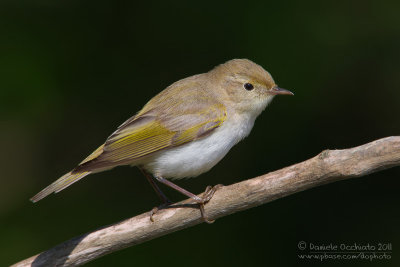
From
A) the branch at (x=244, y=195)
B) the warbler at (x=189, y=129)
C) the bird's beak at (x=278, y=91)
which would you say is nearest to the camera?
the branch at (x=244, y=195)

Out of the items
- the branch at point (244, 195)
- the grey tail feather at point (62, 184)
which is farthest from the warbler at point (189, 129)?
the branch at point (244, 195)

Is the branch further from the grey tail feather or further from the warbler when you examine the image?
the grey tail feather

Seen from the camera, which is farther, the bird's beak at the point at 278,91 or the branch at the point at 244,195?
the bird's beak at the point at 278,91

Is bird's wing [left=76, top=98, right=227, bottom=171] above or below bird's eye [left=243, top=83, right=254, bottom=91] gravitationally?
below

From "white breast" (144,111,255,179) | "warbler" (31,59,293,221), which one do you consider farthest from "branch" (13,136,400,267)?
"white breast" (144,111,255,179)

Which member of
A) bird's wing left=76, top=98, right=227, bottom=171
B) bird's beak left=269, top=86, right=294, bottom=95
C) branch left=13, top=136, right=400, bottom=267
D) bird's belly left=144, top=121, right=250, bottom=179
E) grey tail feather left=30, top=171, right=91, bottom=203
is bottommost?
branch left=13, top=136, right=400, bottom=267

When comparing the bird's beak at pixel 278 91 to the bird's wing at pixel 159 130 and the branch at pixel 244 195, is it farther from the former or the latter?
the branch at pixel 244 195

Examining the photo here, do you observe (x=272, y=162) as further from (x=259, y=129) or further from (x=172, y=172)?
(x=172, y=172)

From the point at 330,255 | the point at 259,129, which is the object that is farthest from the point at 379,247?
the point at 259,129
